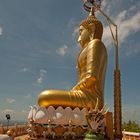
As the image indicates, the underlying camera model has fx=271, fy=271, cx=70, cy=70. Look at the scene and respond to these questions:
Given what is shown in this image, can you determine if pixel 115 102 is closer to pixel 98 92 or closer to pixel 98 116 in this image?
pixel 98 92

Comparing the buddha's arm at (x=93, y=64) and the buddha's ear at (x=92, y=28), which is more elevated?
the buddha's ear at (x=92, y=28)

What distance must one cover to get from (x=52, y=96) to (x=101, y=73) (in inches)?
98.2

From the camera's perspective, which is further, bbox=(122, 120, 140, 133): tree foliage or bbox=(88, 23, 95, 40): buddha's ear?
bbox=(122, 120, 140, 133): tree foliage

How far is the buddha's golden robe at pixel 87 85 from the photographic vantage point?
9.93m

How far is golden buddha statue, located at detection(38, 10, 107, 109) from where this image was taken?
32.7 ft

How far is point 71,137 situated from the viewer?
9625mm

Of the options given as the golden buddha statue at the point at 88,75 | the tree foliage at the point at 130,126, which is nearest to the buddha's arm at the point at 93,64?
the golden buddha statue at the point at 88,75

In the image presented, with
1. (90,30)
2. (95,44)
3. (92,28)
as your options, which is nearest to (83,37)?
(90,30)

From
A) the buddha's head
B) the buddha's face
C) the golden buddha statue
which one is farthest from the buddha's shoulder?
the buddha's face

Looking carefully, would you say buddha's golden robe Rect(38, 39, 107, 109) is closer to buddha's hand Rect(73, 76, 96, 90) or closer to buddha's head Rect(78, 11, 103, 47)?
buddha's hand Rect(73, 76, 96, 90)

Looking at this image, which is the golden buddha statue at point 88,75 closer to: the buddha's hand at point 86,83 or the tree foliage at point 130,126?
the buddha's hand at point 86,83

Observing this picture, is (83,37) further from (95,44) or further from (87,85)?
(87,85)

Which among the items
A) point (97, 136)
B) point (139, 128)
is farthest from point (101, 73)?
point (139, 128)

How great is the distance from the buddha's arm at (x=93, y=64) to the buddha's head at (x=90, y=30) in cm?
71
